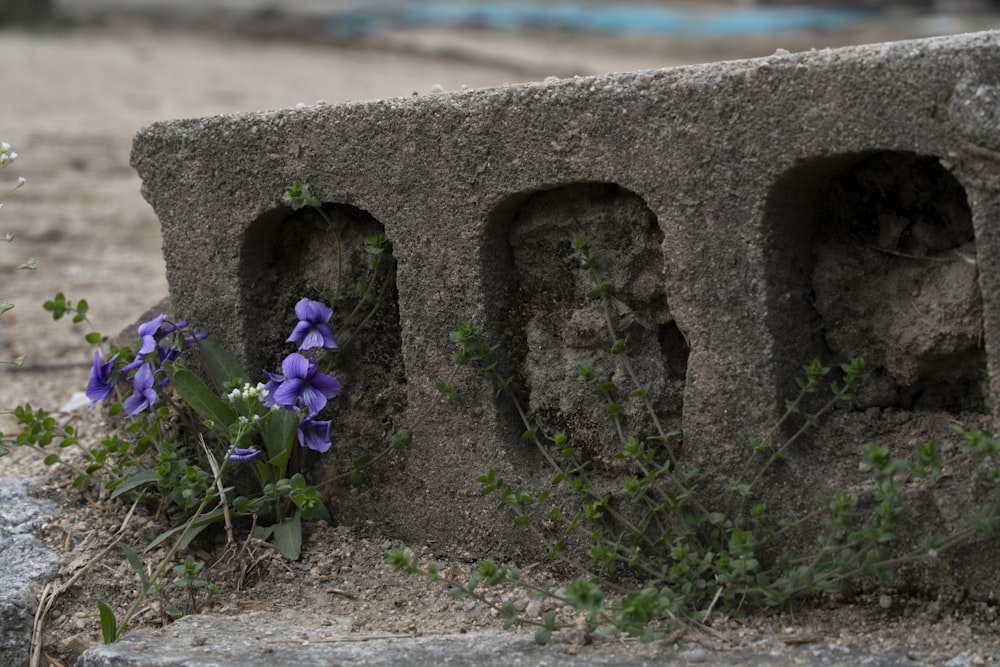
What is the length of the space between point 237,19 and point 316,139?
14070mm

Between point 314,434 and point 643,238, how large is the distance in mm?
781

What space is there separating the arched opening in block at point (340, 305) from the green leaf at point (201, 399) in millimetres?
130

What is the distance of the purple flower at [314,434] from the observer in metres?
2.32

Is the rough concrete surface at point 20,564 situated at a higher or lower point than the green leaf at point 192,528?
lower

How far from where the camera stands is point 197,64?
12172 millimetres

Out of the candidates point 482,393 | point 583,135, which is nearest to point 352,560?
point 482,393

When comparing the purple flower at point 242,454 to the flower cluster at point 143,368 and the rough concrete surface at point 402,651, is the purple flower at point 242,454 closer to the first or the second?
the flower cluster at point 143,368

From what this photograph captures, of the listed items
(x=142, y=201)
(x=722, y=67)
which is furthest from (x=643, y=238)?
(x=142, y=201)

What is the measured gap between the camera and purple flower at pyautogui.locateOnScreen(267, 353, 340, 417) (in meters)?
2.27

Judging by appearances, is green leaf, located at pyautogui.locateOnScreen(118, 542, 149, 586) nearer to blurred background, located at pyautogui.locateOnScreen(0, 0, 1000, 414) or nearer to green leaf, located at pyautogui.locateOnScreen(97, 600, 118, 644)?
green leaf, located at pyautogui.locateOnScreen(97, 600, 118, 644)

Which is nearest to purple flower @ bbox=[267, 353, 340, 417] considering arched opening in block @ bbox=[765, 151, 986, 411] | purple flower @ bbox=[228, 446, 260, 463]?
purple flower @ bbox=[228, 446, 260, 463]

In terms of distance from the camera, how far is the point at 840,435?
1.96 meters

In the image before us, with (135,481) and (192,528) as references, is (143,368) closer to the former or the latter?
(135,481)

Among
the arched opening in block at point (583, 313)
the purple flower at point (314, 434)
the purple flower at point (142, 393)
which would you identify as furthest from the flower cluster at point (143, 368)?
the arched opening in block at point (583, 313)
